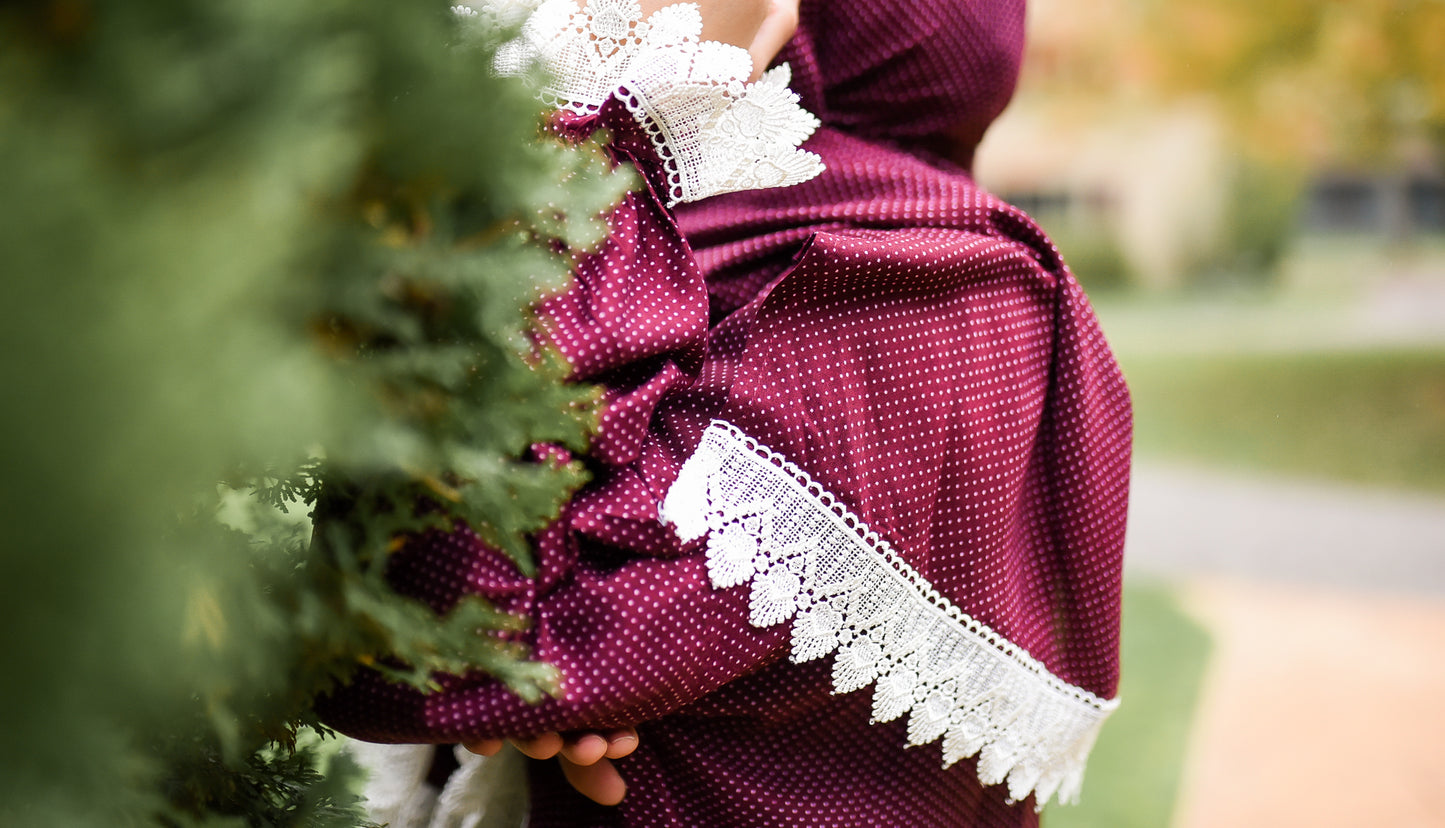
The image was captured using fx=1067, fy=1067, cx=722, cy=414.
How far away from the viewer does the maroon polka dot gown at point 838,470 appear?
2.01 feet

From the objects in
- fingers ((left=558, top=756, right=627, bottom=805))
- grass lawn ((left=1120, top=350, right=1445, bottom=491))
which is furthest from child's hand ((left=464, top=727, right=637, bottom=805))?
grass lawn ((left=1120, top=350, right=1445, bottom=491))

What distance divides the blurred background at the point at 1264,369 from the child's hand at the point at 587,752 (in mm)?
1204

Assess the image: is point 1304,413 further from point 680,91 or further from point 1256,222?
point 680,91

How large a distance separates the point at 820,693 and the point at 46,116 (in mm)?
591

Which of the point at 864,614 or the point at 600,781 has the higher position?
the point at 864,614

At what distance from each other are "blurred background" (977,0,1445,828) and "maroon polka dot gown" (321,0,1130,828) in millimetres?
1072

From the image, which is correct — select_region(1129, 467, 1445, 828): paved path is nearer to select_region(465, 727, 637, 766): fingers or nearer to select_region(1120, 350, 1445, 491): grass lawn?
select_region(1120, 350, 1445, 491): grass lawn

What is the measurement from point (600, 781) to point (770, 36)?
52 centimetres

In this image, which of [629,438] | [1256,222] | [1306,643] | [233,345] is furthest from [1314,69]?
[233,345]

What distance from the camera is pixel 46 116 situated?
27 cm

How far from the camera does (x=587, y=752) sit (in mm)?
663

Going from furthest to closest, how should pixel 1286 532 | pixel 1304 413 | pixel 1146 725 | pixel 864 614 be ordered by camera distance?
pixel 1304 413 < pixel 1286 532 < pixel 1146 725 < pixel 864 614

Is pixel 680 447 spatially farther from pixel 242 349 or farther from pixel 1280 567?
pixel 1280 567

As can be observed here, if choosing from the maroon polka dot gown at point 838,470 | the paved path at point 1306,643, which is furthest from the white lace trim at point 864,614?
the paved path at point 1306,643
